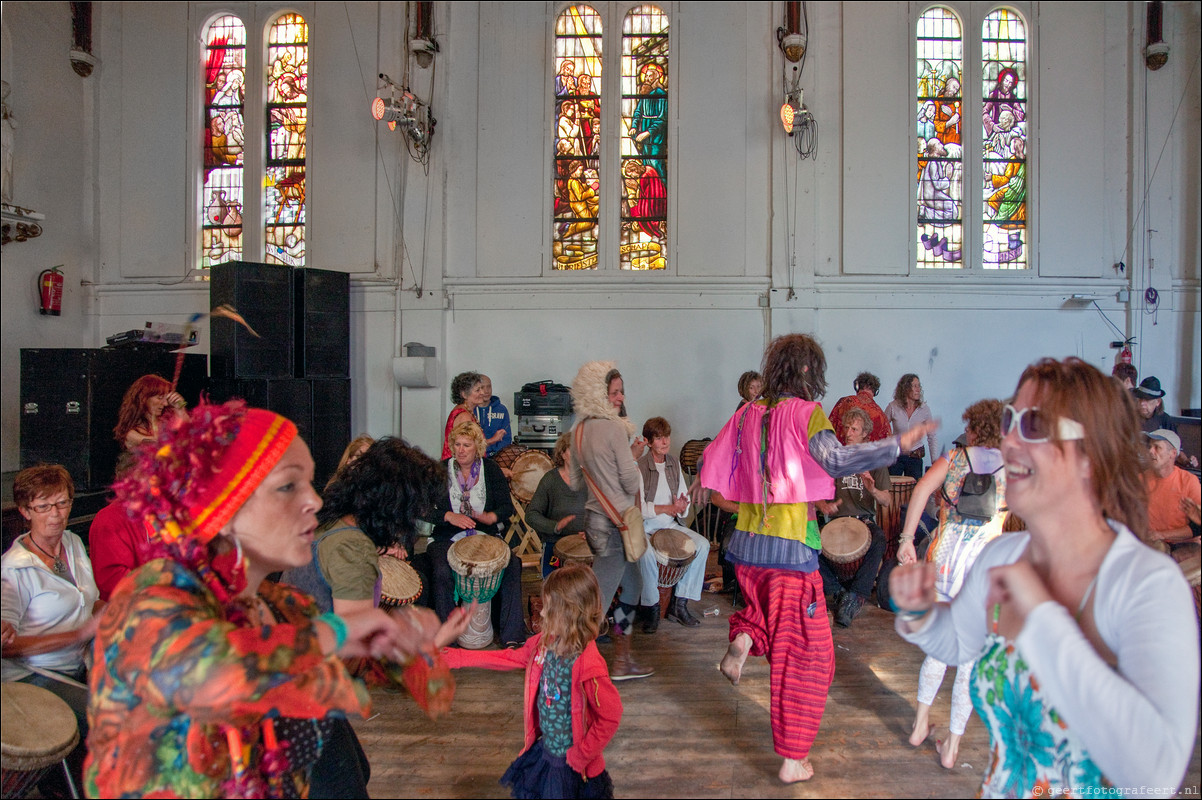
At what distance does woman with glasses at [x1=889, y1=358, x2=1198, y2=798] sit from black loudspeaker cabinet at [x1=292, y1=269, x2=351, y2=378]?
7741mm

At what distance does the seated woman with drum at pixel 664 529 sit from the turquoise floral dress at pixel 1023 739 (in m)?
3.33

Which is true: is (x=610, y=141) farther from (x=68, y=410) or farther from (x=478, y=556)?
(x=68, y=410)

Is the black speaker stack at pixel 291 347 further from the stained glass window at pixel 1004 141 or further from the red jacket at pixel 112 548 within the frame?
the stained glass window at pixel 1004 141

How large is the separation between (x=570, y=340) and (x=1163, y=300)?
6903 millimetres

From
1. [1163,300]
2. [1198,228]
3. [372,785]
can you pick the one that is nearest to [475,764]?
[372,785]

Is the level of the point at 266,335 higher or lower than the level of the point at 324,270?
lower

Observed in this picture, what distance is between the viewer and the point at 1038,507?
1484 mm

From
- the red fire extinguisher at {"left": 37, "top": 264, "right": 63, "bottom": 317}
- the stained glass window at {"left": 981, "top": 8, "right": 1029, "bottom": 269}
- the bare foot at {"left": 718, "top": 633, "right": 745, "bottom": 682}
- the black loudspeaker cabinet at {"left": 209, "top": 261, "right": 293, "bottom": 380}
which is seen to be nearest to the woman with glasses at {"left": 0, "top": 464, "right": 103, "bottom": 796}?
the bare foot at {"left": 718, "top": 633, "right": 745, "bottom": 682}

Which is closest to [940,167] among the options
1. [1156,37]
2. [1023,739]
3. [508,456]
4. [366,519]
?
[1156,37]

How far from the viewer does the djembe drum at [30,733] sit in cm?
230

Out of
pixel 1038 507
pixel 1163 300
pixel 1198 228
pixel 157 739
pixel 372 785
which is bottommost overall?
pixel 372 785

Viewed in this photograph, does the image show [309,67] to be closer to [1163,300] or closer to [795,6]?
[795,6]

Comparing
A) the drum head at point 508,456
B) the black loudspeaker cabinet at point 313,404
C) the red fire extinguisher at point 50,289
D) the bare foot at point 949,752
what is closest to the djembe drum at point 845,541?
the bare foot at point 949,752

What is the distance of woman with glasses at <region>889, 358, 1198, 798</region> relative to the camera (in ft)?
3.95
